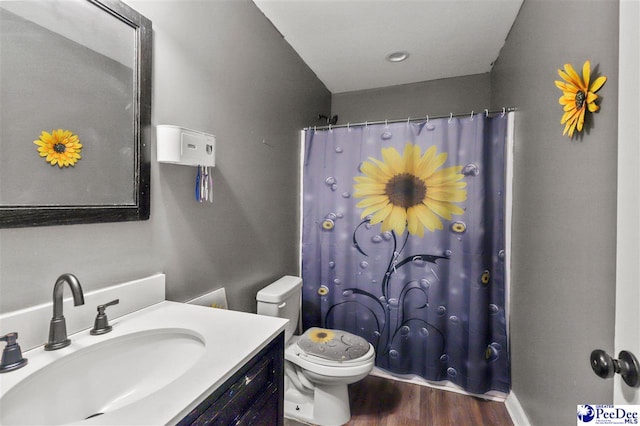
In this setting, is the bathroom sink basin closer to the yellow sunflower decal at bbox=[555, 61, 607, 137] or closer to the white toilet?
the white toilet

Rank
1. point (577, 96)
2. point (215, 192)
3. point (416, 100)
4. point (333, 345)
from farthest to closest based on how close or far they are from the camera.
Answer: point (416, 100), point (333, 345), point (215, 192), point (577, 96)

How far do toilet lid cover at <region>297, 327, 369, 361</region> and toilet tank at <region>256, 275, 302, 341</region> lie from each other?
15 cm

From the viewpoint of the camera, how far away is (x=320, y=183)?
7.38 ft

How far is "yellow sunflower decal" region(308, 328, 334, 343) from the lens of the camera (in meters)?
1.75

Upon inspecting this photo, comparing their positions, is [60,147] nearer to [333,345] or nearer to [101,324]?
[101,324]

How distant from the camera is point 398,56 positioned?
7.59ft

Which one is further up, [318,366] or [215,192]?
[215,192]

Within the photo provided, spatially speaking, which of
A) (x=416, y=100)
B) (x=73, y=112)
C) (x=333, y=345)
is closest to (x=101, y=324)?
(x=73, y=112)

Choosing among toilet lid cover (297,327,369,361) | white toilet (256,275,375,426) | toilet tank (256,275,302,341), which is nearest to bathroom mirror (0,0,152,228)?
toilet tank (256,275,302,341)

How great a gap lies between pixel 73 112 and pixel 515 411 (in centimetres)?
248

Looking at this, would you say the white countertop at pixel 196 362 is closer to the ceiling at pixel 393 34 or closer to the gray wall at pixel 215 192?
the gray wall at pixel 215 192

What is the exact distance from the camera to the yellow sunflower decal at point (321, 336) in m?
1.75

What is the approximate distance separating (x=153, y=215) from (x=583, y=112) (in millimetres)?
1536

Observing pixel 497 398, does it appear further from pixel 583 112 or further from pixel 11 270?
pixel 11 270
